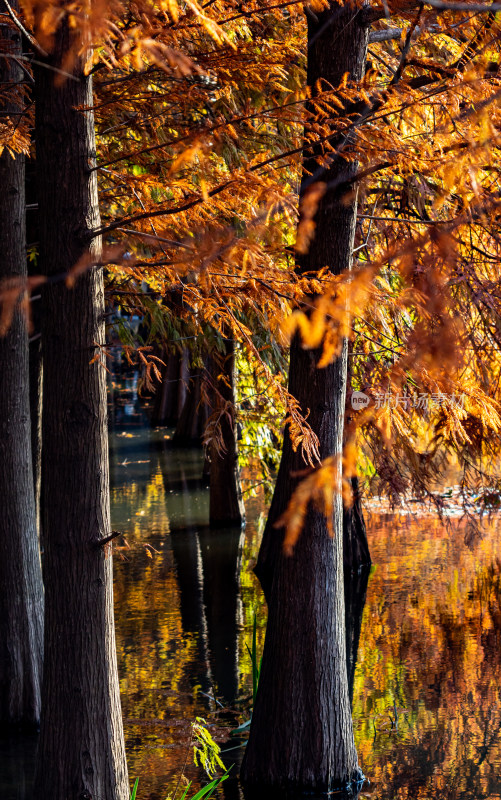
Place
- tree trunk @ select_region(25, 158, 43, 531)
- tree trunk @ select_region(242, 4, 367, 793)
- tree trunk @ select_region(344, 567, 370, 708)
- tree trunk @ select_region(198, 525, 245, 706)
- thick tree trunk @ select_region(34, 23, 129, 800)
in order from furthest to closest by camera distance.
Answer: tree trunk @ select_region(25, 158, 43, 531) < tree trunk @ select_region(344, 567, 370, 708) < tree trunk @ select_region(198, 525, 245, 706) < tree trunk @ select_region(242, 4, 367, 793) < thick tree trunk @ select_region(34, 23, 129, 800)

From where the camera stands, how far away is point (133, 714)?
8219 millimetres

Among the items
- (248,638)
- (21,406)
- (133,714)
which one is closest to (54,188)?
(21,406)

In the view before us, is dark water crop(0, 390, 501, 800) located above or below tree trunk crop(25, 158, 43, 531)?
below

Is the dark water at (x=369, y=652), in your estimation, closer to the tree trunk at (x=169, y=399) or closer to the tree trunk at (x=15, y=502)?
the tree trunk at (x=15, y=502)

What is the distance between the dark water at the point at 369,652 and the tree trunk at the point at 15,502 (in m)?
0.49

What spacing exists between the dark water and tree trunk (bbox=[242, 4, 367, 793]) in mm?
607

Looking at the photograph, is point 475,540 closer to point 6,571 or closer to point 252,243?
point 6,571

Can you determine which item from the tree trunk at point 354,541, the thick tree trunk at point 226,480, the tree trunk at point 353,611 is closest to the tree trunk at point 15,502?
the tree trunk at point 353,611

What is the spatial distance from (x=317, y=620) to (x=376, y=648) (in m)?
3.92

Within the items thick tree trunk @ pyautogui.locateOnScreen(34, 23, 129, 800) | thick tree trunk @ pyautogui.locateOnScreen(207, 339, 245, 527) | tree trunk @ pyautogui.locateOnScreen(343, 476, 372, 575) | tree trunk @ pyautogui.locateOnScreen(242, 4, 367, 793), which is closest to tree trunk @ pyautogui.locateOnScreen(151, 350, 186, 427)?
thick tree trunk @ pyautogui.locateOnScreen(207, 339, 245, 527)

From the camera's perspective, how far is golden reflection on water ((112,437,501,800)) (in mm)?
7215

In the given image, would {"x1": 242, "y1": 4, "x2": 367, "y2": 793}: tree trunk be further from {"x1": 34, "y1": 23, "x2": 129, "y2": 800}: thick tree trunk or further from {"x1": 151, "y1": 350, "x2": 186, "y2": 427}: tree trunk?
{"x1": 151, "y1": 350, "x2": 186, "y2": 427}: tree trunk

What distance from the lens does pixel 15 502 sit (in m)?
7.98

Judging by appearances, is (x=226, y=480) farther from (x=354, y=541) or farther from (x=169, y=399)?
(x=169, y=399)
